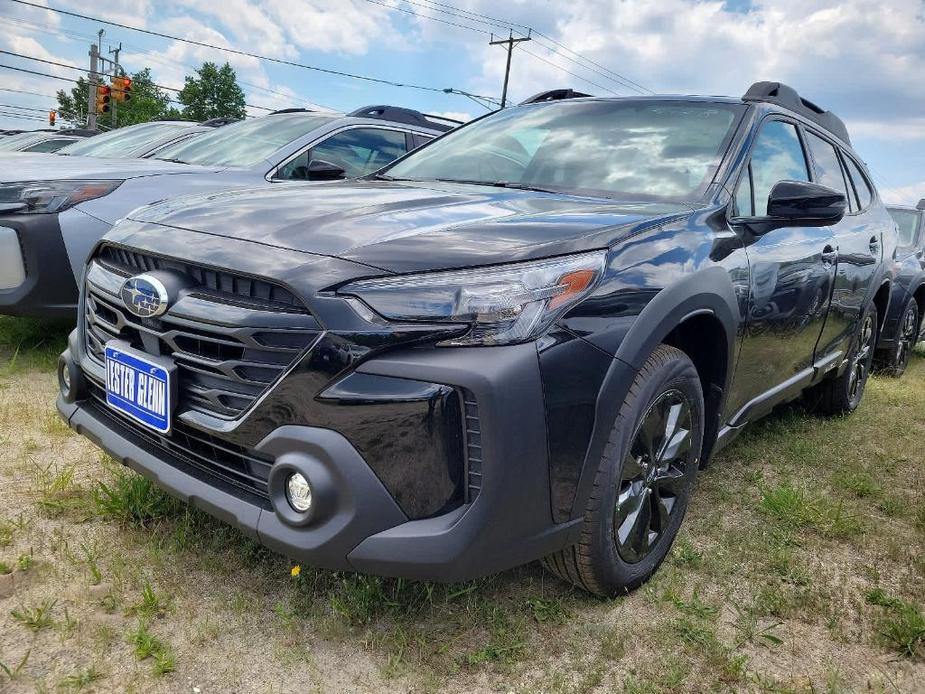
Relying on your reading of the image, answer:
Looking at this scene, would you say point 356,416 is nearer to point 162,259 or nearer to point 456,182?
point 162,259

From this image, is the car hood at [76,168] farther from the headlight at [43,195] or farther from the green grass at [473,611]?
the green grass at [473,611]

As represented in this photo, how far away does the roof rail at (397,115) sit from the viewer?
5555 mm

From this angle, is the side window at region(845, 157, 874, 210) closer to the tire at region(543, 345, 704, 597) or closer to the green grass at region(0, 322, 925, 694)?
the green grass at region(0, 322, 925, 694)

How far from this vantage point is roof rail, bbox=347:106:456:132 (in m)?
5.55

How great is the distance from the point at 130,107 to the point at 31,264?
61107 mm

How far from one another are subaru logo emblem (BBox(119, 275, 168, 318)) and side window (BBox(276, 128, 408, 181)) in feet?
9.08

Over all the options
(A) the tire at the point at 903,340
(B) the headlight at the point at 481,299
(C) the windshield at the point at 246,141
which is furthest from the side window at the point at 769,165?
(C) the windshield at the point at 246,141

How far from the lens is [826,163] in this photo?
12.0 ft

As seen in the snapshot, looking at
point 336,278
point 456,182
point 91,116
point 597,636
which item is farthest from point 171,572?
point 91,116

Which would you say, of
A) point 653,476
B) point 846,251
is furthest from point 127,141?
point 653,476

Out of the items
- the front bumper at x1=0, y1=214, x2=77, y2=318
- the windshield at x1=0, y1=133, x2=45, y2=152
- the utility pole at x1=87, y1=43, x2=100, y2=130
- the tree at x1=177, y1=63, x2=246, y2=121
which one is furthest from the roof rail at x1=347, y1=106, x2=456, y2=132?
the tree at x1=177, y1=63, x2=246, y2=121

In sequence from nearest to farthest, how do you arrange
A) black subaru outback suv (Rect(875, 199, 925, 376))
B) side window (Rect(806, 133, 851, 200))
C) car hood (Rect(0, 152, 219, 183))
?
side window (Rect(806, 133, 851, 200))
car hood (Rect(0, 152, 219, 183))
black subaru outback suv (Rect(875, 199, 925, 376))

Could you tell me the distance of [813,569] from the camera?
7.93 ft

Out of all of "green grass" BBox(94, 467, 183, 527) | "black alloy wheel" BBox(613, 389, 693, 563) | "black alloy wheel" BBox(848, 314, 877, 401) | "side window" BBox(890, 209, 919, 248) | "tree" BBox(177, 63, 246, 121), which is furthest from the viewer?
"tree" BBox(177, 63, 246, 121)
